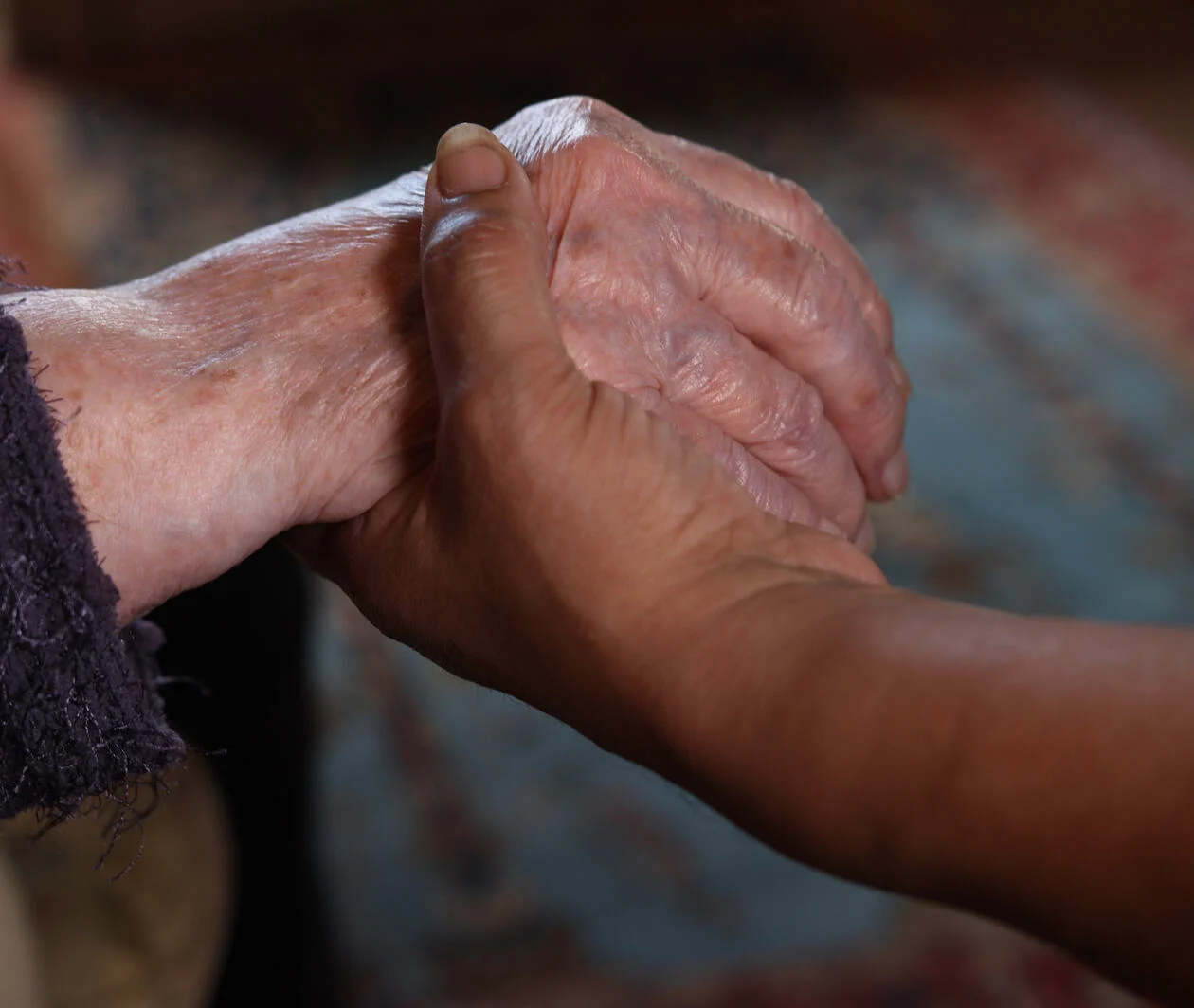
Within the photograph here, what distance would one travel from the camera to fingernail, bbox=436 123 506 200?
743mm

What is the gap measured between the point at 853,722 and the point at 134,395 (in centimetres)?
51

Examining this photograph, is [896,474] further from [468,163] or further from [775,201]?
[468,163]

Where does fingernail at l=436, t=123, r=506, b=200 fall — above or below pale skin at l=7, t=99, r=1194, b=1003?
above

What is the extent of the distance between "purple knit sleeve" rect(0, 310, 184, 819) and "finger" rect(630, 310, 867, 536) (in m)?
0.42

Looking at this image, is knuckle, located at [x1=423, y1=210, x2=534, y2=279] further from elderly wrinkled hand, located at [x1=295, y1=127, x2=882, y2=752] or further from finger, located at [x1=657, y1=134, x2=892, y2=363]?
finger, located at [x1=657, y1=134, x2=892, y2=363]

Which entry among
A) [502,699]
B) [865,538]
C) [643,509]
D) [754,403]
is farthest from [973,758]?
[502,699]

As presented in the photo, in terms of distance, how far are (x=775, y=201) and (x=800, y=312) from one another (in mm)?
129

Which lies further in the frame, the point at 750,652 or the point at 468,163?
the point at 468,163

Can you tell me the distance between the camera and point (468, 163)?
74 centimetres

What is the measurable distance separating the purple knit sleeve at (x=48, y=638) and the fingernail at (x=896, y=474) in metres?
0.65

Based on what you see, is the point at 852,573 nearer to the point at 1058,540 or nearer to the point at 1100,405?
the point at 1058,540

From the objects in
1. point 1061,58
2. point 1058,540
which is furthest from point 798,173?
point 1058,540

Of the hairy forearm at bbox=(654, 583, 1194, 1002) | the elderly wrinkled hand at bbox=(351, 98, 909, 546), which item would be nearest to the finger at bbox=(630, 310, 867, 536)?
the elderly wrinkled hand at bbox=(351, 98, 909, 546)

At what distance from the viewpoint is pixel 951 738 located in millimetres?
507
